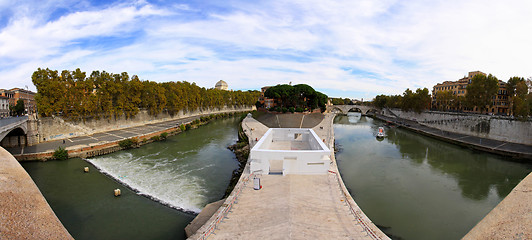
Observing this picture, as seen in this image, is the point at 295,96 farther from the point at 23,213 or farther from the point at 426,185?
the point at 23,213

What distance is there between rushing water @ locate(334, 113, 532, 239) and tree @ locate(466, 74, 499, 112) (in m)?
10.9

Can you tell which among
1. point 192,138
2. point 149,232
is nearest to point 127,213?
point 149,232

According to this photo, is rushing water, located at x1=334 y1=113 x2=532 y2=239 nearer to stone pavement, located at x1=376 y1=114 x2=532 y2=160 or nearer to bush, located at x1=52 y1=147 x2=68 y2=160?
stone pavement, located at x1=376 y1=114 x2=532 y2=160

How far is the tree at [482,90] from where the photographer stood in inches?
1191

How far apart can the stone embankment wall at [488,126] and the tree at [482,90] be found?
10.6 ft

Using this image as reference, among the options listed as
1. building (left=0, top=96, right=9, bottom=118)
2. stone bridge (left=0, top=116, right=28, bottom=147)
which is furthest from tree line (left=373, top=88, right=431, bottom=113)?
building (left=0, top=96, right=9, bottom=118)

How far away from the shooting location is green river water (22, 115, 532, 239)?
995 cm

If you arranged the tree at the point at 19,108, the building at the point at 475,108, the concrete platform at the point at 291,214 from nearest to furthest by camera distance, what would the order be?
the concrete platform at the point at 291,214
the tree at the point at 19,108
the building at the point at 475,108

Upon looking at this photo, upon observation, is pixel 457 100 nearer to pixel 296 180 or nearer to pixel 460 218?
pixel 460 218

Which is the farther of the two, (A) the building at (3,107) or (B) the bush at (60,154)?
(A) the building at (3,107)

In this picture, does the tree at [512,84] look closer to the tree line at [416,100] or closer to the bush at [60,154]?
the tree line at [416,100]

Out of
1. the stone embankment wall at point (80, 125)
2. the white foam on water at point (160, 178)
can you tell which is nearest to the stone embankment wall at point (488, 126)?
the white foam on water at point (160, 178)

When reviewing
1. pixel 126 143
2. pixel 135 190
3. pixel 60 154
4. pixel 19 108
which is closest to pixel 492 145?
pixel 135 190

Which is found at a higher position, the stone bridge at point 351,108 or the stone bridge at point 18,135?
the stone bridge at point 351,108
